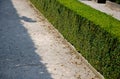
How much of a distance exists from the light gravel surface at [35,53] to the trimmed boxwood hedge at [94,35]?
0.50 metres

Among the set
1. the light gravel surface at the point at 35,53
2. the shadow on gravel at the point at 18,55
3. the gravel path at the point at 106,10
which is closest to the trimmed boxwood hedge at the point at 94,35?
the light gravel surface at the point at 35,53

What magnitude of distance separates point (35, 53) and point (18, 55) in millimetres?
730

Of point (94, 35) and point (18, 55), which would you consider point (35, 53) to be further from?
point (94, 35)

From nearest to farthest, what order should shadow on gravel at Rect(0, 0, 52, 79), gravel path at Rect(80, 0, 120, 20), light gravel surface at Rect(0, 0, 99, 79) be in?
shadow on gravel at Rect(0, 0, 52, 79)
light gravel surface at Rect(0, 0, 99, 79)
gravel path at Rect(80, 0, 120, 20)

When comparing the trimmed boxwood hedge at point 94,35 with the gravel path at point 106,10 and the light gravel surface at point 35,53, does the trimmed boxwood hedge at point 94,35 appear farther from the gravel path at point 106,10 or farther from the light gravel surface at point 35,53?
the gravel path at point 106,10

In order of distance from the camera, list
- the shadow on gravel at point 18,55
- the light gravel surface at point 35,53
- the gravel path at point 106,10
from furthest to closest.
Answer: the gravel path at point 106,10 < the light gravel surface at point 35,53 < the shadow on gravel at point 18,55

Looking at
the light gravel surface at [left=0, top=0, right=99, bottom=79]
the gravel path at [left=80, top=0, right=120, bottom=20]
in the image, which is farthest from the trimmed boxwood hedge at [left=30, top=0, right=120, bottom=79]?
the gravel path at [left=80, top=0, right=120, bottom=20]

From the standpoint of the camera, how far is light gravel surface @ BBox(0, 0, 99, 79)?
8773 mm

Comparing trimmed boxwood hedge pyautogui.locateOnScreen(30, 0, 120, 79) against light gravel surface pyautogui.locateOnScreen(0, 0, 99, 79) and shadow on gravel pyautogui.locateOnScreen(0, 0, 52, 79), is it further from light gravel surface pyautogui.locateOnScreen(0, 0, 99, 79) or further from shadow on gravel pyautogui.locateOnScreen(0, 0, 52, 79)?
shadow on gravel pyautogui.locateOnScreen(0, 0, 52, 79)

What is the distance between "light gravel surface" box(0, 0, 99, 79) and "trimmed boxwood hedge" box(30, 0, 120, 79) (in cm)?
50

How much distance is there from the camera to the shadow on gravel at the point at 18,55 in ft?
28.4

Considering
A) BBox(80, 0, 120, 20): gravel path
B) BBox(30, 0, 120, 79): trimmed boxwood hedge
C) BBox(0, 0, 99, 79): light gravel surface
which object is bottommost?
BBox(80, 0, 120, 20): gravel path

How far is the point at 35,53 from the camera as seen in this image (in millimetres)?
10562

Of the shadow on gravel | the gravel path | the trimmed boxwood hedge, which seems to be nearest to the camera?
the trimmed boxwood hedge
